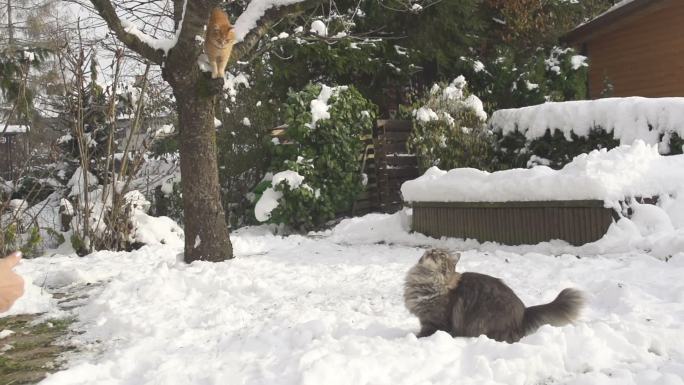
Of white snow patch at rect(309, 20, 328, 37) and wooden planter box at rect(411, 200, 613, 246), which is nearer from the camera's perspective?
wooden planter box at rect(411, 200, 613, 246)

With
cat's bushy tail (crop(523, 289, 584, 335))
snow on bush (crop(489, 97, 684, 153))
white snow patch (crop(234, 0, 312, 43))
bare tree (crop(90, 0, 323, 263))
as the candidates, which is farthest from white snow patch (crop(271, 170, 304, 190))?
cat's bushy tail (crop(523, 289, 584, 335))

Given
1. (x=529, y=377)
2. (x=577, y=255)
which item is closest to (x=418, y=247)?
(x=577, y=255)

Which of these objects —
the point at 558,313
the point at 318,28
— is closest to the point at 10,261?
the point at 558,313

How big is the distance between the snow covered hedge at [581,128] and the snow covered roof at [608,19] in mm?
5117

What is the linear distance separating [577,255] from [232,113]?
761 centimetres

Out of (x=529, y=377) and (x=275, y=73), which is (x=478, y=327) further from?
(x=275, y=73)

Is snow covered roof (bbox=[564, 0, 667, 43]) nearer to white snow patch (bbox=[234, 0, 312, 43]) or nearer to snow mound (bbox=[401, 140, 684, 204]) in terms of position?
snow mound (bbox=[401, 140, 684, 204])

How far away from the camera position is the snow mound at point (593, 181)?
613cm

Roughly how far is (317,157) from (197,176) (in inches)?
165

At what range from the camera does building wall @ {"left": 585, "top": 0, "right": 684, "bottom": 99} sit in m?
12.4

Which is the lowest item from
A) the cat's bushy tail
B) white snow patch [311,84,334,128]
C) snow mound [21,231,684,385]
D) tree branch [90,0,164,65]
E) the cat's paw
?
snow mound [21,231,684,385]

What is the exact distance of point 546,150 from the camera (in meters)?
9.50

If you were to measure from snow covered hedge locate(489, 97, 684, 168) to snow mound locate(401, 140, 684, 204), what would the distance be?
145cm

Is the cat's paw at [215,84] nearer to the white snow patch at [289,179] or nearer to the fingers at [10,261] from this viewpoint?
the white snow patch at [289,179]
